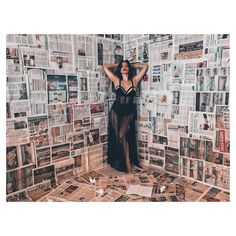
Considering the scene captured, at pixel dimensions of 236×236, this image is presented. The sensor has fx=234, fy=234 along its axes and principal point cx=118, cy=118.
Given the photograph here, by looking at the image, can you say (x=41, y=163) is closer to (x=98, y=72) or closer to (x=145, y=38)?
(x=98, y=72)

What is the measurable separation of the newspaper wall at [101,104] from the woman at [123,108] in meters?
0.10

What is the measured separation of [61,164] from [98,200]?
49 centimetres

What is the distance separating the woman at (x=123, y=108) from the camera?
7.02 ft

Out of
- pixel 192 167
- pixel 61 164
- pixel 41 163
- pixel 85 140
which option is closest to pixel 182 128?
pixel 192 167

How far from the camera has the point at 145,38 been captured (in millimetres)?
2141

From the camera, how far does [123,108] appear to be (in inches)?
84.7

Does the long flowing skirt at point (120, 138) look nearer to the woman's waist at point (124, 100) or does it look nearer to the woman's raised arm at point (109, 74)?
the woman's waist at point (124, 100)

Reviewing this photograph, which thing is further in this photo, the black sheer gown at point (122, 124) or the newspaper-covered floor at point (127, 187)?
the black sheer gown at point (122, 124)

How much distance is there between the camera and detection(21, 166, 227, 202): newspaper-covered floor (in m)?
1.69

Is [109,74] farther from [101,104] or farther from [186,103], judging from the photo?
[186,103]

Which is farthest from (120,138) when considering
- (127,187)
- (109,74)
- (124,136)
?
(109,74)

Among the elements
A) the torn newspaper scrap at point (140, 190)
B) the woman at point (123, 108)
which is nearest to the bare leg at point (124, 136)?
the woman at point (123, 108)

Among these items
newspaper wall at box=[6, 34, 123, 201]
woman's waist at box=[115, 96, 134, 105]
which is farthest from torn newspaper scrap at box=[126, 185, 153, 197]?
woman's waist at box=[115, 96, 134, 105]

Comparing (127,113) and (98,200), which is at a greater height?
(127,113)
